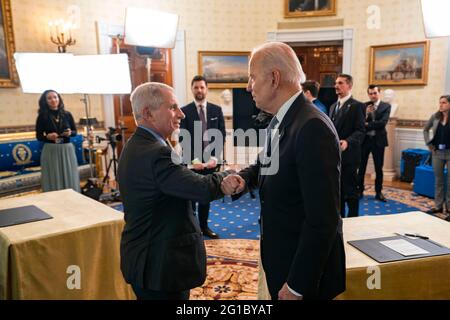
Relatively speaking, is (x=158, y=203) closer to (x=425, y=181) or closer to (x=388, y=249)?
(x=388, y=249)

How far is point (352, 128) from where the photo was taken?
4293mm

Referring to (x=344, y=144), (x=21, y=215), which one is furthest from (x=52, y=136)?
(x=344, y=144)

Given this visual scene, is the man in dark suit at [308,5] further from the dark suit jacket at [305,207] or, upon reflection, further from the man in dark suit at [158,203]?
the dark suit jacket at [305,207]

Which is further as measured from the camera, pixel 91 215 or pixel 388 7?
pixel 388 7

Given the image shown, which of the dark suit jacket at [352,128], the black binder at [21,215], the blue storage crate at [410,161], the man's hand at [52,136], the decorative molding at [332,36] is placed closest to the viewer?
the black binder at [21,215]

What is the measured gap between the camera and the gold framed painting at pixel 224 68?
26.8 feet

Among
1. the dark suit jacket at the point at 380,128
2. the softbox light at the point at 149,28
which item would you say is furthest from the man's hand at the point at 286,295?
the dark suit jacket at the point at 380,128

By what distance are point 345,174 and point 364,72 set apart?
4572 millimetres

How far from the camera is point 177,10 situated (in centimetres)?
790

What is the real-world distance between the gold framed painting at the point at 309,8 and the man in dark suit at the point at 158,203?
23.1 feet

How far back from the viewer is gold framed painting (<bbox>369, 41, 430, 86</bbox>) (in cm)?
734

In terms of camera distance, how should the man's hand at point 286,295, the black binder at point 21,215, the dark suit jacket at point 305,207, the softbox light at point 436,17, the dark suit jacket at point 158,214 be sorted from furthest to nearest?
the softbox light at point 436,17, the black binder at point 21,215, the dark suit jacket at point 158,214, the man's hand at point 286,295, the dark suit jacket at point 305,207
